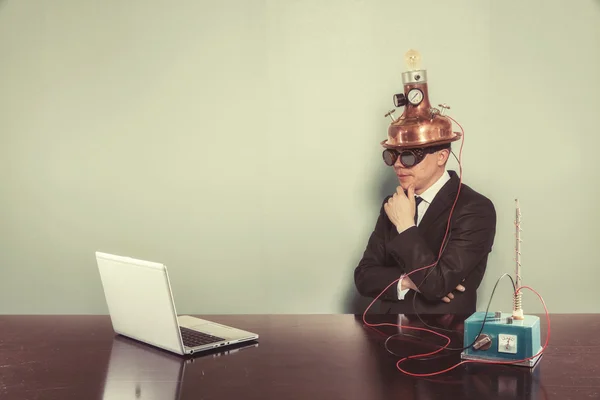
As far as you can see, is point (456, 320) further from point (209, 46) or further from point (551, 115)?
point (209, 46)

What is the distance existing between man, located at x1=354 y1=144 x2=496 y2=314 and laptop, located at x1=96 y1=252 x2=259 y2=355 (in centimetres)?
87

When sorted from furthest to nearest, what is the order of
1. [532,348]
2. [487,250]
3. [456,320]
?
[487,250]
[456,320]
[532,348]

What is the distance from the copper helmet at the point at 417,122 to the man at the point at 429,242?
9cm

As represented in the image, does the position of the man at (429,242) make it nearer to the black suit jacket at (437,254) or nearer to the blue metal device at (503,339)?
the black suit jacket at (437,254)

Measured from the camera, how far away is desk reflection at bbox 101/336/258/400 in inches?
61.9

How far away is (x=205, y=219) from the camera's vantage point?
367 centimetres

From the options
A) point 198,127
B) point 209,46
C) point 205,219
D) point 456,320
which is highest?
point 209,46

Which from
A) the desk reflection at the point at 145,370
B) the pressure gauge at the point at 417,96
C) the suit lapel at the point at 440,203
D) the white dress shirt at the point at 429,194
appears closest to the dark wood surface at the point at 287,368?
the desk reflection at the point at 145,370

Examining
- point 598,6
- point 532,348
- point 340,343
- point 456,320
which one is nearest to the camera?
point 532,348

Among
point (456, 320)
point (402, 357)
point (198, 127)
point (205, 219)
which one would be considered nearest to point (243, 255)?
point (205, 219)

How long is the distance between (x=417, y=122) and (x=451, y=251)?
0.52 meters

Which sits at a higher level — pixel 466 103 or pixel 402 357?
pixel 466 103

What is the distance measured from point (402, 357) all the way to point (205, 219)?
2028 mm

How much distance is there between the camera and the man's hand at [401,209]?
2809mm
